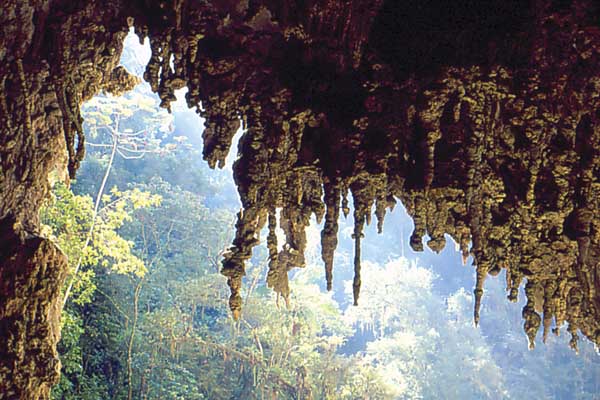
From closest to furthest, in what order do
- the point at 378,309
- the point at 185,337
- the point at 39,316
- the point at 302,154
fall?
the point at 39,316 → the point at 302,154 → the point at 185,337 → the point at 378,309

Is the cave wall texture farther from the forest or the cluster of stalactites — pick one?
the forest

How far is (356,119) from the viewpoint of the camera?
6.17ft

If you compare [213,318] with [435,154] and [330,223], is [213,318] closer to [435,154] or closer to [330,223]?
[330,223]

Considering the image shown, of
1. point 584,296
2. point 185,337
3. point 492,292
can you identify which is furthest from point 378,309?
point 584,296

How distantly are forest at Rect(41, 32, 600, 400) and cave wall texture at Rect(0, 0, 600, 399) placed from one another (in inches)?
25.8

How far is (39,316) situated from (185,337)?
771cm

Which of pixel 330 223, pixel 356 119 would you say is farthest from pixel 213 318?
pixel 356 119

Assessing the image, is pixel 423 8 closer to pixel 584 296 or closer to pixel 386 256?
pixel 584 296

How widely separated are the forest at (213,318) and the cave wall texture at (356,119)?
2.15 ft

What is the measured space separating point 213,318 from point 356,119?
1018cm

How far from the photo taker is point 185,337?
30.0ft

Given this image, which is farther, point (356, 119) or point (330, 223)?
point (330, 223)

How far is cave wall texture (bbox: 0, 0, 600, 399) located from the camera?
1678 millimetres

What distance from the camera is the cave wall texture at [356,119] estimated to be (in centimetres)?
168
